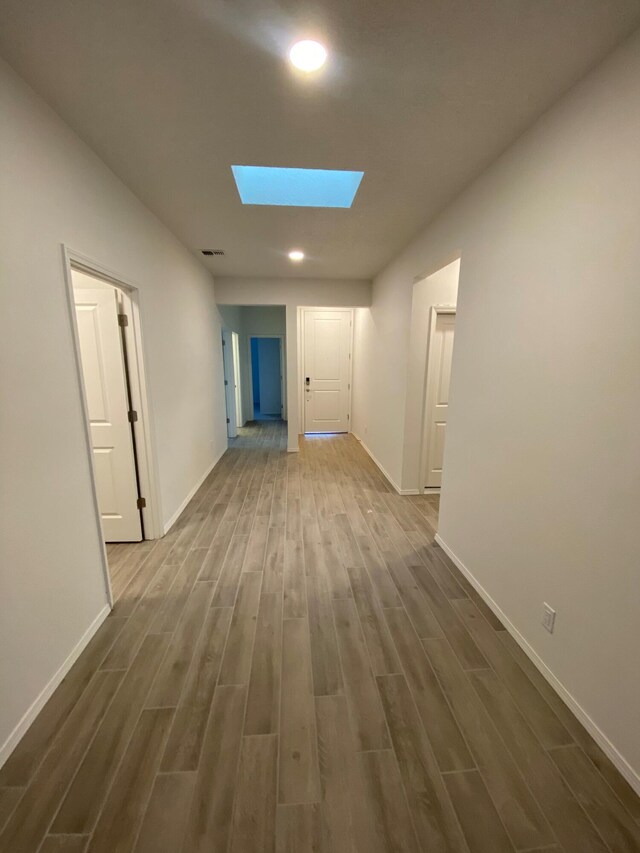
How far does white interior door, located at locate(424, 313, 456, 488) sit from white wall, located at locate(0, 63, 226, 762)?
2785mm

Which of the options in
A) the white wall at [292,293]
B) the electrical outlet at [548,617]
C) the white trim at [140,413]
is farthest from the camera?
the white wall at [292,293]

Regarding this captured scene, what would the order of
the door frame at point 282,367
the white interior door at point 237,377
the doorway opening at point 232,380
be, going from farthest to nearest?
the door frame at point 282,367 → the white interior door at point 237,377 → the doorway opening at point 232,380

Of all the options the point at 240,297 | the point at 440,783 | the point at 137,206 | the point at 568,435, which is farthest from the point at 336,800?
the point at 240,297

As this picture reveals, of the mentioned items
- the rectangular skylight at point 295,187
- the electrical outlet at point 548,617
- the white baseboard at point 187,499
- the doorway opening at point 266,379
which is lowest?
the white baseboard at point 187,499

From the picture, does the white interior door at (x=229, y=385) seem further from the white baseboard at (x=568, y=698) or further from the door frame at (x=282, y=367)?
the white baseboard at (x=568, y=698)

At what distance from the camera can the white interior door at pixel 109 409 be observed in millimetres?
2305

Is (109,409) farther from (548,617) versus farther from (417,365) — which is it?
(548,617)

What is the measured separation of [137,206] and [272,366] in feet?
20.0

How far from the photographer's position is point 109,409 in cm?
245

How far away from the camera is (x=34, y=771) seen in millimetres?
1207

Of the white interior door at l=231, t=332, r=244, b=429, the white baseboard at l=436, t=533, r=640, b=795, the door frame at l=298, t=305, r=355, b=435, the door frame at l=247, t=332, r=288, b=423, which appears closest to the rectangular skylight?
the white baseboard at l=436, t=533, r=640, b=795

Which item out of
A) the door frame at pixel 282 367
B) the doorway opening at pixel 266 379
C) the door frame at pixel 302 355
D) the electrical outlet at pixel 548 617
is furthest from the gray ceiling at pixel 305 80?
the doorway opening at pixel 266 379

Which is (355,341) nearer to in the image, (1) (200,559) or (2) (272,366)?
(2) (272,366)

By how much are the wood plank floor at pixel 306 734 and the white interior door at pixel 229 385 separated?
13.0ft
